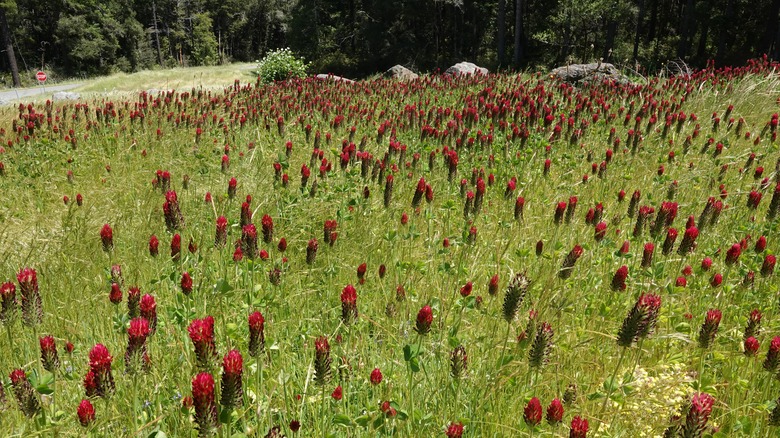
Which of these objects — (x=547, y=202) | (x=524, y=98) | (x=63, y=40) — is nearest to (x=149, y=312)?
(x=547, y=202)

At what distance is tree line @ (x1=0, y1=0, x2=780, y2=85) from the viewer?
105 feet

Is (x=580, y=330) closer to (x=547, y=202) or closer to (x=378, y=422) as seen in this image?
(x=378, y=422)

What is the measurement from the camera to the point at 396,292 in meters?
3.11

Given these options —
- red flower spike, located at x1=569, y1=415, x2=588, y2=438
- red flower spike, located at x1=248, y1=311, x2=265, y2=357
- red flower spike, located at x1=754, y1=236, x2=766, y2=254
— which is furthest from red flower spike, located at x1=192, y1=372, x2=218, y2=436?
red flower spike, located at x1=754, y1=236, x2=766, y2=254

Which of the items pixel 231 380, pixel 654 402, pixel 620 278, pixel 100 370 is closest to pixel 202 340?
pixel 231 380

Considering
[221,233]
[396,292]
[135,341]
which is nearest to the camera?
[135,341]

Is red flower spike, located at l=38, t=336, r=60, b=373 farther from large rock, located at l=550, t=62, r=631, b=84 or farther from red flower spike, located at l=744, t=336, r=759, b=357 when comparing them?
large rock, located at l=550, t=62, r=631, b=84

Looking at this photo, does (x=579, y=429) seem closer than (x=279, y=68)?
Yes

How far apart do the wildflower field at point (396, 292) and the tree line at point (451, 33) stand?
9.00 metres

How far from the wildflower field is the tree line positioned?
29.5 feet

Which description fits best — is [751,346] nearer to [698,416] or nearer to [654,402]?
[654,402]

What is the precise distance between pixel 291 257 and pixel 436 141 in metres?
4.00

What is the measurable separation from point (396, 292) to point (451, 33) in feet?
151

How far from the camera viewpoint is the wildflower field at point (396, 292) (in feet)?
6.68
